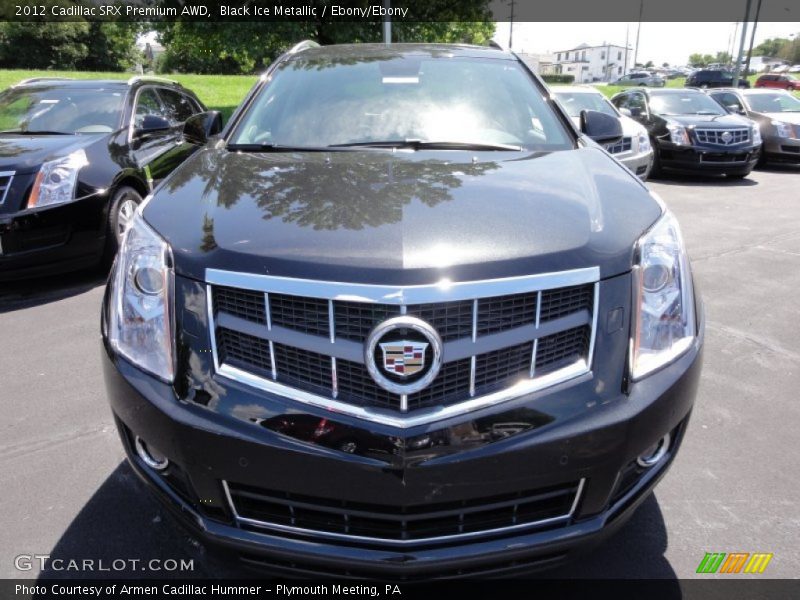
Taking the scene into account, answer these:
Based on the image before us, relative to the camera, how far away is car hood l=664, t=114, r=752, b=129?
10680mm

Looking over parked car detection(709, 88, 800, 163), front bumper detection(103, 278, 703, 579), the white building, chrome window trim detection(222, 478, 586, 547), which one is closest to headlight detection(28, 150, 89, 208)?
front bumper detection(103, 278, 703, 579)

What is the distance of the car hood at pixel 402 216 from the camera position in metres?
1.72

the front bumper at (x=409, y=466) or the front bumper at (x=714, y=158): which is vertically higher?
the front bumper at (x=409, y=466)


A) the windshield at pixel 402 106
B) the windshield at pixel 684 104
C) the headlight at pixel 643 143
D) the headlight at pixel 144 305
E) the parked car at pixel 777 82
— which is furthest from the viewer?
the parked car at pixel 777 82

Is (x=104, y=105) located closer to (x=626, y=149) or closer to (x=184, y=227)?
(x=184, y=227)

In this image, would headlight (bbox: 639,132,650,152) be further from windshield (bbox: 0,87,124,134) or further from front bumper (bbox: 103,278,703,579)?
front bumper (bbox: 103,278,703,579)

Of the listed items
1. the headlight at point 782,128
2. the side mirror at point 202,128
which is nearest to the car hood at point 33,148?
the side mirror at point 202,128

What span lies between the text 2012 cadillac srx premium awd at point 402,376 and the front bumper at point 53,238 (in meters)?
3.33

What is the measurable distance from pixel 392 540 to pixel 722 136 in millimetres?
10868

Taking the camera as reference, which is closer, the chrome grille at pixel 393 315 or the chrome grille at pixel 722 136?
the chrome grille at pixel 393 315

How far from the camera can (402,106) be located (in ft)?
9.95

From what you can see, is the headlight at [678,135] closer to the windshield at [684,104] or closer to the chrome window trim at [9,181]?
the windshield at [684,104]
